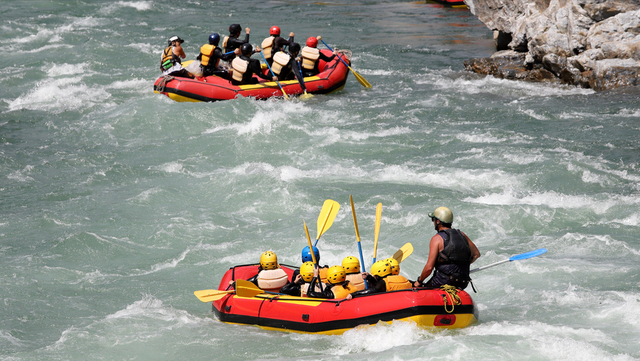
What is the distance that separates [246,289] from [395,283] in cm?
137

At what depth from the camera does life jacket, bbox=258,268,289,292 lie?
627 centimetres

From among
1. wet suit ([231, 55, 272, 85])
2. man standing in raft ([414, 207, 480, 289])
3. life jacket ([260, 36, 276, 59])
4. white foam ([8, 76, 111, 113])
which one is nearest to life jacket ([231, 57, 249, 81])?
wet suit ([231, 55, 272, 85])

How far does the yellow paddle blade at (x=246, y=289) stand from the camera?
619 cm

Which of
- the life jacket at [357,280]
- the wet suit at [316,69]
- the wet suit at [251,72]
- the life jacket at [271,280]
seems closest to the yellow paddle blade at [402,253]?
the life jacket at [357,280]

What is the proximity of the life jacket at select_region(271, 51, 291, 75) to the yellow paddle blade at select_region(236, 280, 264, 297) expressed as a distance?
329 inches

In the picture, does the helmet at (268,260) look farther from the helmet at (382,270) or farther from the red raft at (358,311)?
the helmet at (382,270)

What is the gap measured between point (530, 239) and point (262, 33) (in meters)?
14.8

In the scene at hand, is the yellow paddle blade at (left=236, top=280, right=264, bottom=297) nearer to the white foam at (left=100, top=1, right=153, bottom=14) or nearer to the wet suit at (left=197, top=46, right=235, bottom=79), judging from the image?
the wet suit at (left=197, top=46, right=235, bottom=79)

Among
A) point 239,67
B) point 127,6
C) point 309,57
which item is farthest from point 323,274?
point 127,6

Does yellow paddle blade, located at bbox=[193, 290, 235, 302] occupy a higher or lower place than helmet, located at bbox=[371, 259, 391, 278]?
lower

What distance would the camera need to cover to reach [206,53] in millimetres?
13344

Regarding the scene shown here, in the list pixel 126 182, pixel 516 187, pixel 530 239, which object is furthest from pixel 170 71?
pixel 530 239

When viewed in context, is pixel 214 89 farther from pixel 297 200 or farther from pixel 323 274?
pixel 323 274

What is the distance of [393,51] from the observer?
750 inches
